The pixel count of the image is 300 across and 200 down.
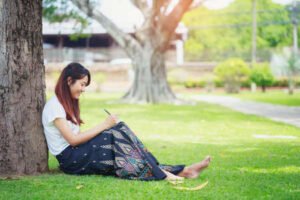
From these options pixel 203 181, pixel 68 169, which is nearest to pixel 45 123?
pixel 68 169

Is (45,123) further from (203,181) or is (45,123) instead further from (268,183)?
(268,183)

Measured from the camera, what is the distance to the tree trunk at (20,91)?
5.17 m

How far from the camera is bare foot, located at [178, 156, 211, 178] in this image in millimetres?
5102

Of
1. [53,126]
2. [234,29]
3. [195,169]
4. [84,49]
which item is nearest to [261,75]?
[84,49]

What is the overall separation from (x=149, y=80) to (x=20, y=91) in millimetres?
17670

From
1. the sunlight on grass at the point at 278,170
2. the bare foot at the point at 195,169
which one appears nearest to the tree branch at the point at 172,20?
the sunlight on grass at the point at 278,170

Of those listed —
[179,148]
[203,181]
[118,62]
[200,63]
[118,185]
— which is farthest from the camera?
[200,63]

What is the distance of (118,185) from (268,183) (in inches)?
52.9

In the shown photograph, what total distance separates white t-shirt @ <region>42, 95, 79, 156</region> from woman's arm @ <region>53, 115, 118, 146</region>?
0.07 metres

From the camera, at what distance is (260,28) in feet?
193

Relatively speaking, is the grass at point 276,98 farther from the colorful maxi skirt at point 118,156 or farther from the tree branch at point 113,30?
the colorful maxi skirt at point 118,156

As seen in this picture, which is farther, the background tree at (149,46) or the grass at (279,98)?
the background tree at (149,46)

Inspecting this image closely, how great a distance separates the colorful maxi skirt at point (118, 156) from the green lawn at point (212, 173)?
0.35 feet

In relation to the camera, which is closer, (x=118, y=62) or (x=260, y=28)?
(x=118, y=62)
